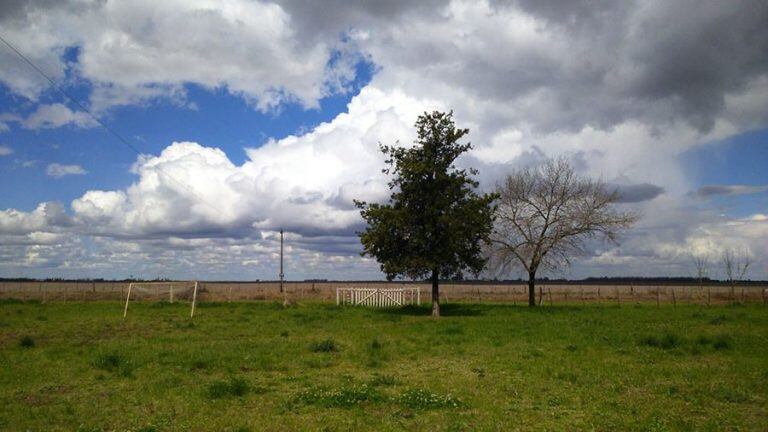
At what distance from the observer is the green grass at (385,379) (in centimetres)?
1118

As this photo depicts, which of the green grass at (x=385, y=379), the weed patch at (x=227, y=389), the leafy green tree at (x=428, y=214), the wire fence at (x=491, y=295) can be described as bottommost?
the wire fence at (x=491, y=295)

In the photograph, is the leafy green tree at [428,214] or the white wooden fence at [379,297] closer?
the leafy green tree at [428,214]

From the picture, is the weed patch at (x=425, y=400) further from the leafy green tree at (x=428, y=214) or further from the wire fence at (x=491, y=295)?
the wire fence at (x=491, y=295)

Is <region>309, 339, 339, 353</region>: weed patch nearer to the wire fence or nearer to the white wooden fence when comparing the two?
the white wooden fence

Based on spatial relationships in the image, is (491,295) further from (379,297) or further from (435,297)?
(435,297)

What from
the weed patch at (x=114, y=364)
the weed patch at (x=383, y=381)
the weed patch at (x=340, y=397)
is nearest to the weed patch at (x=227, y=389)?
the weed patch at (x=340, y=397)

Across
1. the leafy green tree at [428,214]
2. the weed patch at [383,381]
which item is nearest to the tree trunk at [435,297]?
the leafy green tree at [428,214]

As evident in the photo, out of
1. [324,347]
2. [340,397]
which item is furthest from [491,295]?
[340,397]

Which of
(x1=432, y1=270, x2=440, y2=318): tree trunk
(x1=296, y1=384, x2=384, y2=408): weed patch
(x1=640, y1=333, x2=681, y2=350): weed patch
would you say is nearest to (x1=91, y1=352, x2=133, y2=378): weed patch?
(x1=296, y1=384, x2=384, y2=408): weed patch

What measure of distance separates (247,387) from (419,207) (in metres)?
25.3

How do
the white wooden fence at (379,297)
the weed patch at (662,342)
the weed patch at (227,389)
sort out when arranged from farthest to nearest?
the white wooden fence at (379,297), the weed patch at (662,342), the weed patch at (227,389)

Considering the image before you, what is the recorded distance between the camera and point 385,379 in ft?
49.3

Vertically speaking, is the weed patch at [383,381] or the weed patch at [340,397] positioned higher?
the weed patch at [340,397]

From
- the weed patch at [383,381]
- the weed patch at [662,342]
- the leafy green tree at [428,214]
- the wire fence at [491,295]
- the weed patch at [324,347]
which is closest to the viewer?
the weed patch at [383,381]
